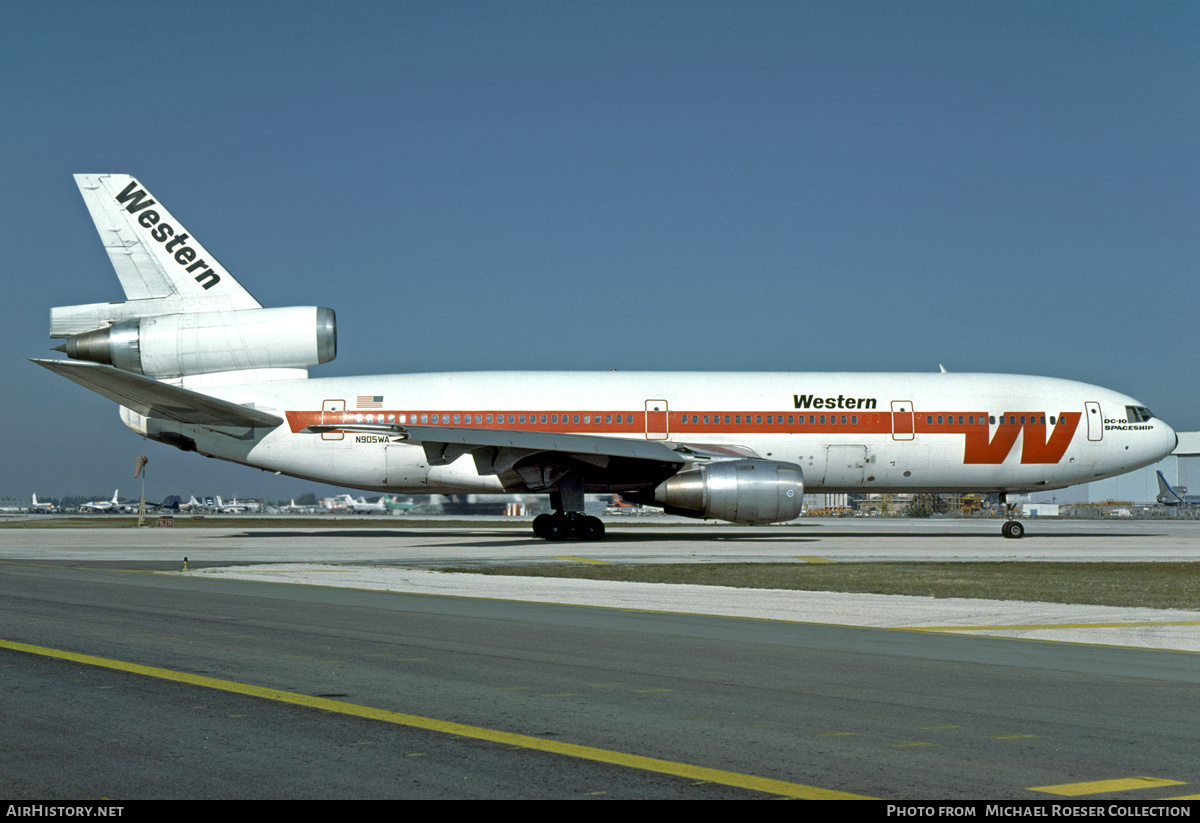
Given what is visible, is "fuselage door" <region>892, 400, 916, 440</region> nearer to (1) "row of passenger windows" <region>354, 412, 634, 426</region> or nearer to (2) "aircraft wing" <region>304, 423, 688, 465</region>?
(2) "aircraft wing" <region>304, 423, 688, 465</region>

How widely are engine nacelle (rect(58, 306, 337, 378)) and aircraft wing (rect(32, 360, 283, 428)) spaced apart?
1546mm

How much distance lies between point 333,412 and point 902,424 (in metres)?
16.0

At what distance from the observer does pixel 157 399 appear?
2755 centimetres

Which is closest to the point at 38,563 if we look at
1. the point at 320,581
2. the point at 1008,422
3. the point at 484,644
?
the point at 320,581

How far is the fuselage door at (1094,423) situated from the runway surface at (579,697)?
19.8 metres

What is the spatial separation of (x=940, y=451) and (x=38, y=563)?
2298cm

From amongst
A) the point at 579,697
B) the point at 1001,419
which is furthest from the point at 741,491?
the point at 579,697

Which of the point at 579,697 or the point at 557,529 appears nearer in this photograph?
the point at 579,697

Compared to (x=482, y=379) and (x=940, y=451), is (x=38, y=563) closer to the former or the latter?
(x=482, y=379)

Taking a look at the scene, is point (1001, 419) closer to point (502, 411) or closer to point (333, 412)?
point (502, 411)

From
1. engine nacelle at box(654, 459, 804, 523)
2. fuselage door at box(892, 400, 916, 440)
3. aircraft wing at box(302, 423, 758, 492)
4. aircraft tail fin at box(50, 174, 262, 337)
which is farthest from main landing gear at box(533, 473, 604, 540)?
aircraft tail fin at box(50, 174, 262, 337)

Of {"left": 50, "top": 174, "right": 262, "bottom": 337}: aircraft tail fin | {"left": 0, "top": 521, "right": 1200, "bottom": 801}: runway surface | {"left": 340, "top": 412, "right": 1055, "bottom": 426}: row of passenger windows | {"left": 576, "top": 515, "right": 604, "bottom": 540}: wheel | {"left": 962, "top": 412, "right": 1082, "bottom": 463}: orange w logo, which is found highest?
{"left": 50, "top": 174, "right": 262, "bottom": 337}: aircraft tail fin

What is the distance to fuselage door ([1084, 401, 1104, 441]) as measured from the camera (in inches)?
1256

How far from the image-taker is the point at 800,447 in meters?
30.6
